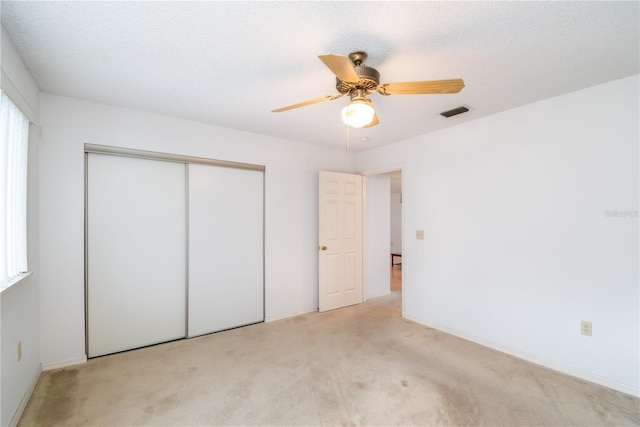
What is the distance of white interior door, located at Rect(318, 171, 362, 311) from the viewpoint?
13.3 feet

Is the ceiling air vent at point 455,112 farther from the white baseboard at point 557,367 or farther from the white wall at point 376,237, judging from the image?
the white baseboard at point 557,367

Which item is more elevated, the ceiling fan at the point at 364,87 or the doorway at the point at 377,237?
the ceiling fan at the point at 364,87

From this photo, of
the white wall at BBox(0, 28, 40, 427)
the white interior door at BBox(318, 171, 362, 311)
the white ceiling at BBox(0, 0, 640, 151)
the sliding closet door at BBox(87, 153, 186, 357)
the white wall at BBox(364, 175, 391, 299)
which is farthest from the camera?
the white wall at BBox(364, 175, 391, 299)

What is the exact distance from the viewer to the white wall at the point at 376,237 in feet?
15.3

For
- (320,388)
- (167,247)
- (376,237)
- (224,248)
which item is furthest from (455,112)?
(167,247)

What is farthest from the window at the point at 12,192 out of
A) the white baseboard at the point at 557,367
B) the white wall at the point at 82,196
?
the white baseboard at the point at 557,367

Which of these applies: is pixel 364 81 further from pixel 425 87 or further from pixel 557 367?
pixel 557 367

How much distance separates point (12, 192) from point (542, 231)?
4.06 m

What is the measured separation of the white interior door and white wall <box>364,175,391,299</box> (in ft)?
0.83

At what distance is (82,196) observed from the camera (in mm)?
2613

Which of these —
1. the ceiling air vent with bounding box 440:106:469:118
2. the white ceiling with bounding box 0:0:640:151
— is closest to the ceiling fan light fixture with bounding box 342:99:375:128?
the white ceiling with bounding box 0:0:640:151

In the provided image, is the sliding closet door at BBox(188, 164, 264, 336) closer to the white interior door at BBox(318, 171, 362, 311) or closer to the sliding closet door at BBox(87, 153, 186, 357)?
the sliding closet door at BBox(87, 153, 186, 357)

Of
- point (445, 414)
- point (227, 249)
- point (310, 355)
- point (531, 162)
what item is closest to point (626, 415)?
point (445, 414)

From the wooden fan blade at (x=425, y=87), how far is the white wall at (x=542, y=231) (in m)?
1.58
